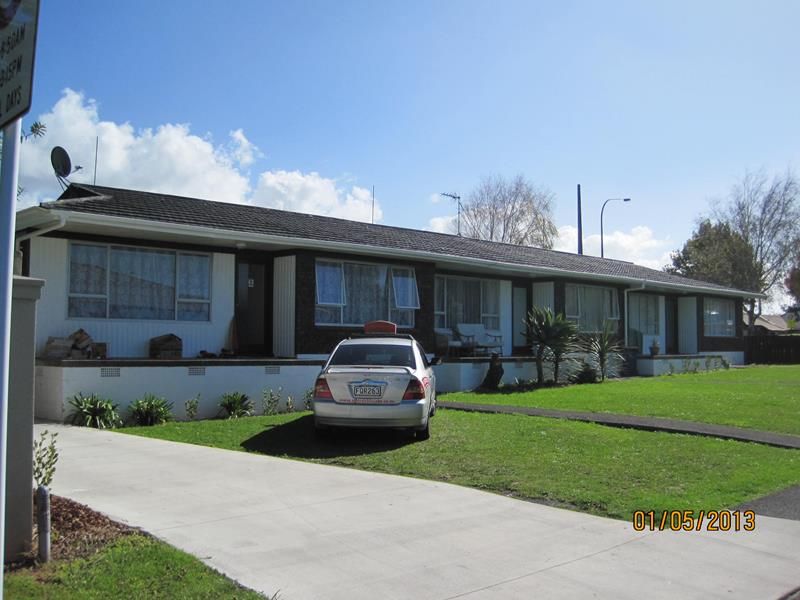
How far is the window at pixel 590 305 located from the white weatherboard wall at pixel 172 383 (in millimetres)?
11742

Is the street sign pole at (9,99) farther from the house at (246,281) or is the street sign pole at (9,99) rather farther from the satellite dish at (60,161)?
the satellite dish at (60,161)

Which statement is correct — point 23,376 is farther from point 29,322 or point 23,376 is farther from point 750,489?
point 750,489

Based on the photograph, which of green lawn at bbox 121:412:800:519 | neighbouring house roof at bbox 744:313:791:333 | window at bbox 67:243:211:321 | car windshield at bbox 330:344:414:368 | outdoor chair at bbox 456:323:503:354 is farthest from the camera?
neighbouring house roof at bbox 744:313:791:333

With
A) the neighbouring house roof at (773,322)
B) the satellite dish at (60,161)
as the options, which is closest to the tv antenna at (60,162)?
the satellite dish at (60,161)

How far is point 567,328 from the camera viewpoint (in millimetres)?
19531

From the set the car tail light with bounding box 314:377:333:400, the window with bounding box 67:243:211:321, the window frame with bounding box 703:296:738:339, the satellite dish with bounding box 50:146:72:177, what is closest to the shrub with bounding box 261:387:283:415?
the window with bounding box 67:243:211:321

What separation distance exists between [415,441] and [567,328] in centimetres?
999

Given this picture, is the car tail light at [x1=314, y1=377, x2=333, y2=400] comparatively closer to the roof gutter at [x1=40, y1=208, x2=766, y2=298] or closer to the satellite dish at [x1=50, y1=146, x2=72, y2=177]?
the roof gutter at [x1=40, y1=208, x2=766, y2=298]

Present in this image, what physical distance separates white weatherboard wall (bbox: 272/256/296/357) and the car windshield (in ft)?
16.9

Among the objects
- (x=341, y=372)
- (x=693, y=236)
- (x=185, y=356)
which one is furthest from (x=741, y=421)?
(x=693, y=236)

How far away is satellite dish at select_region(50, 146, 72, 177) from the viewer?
1591cm

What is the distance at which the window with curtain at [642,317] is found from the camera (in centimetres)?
2680

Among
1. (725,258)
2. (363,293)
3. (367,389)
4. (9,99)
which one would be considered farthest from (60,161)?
(725,258)

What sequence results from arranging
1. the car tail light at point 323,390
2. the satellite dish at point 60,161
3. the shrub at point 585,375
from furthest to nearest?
the shrub at point 585,375 → the satellite dish at point 60,161 → the car tail light at point 323,390
